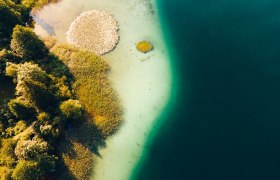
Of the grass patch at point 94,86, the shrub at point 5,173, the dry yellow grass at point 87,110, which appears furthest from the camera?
the grass patch at point 94,86

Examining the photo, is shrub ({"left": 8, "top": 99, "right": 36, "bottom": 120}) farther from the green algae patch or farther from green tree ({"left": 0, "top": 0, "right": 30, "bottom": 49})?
the green algae patch

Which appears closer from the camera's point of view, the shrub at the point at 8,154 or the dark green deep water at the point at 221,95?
the shrub at the point at 8,154

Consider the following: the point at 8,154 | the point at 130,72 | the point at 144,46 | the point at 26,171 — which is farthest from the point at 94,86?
the point at 26,171

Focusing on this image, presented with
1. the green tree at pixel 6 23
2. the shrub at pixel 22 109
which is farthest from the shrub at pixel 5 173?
the green tree at pixel 6 23

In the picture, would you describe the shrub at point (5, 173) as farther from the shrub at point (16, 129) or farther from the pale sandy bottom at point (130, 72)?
the pale sandy bottom at point (130, 72)

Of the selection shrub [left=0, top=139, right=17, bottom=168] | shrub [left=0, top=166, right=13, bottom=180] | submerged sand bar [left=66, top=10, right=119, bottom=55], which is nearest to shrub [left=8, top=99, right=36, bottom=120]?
A: shrub [left=0, top=139, right=17, bottom=168]

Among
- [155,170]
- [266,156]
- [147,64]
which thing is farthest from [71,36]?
[266,156]

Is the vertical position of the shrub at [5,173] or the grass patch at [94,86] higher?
the grass patch at [94,86]
